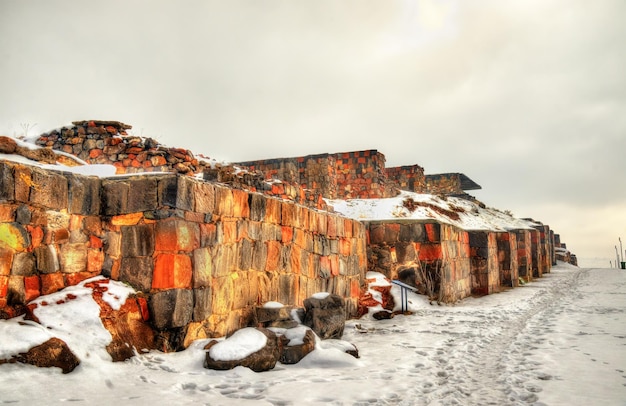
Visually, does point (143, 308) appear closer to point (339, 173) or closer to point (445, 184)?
point (339, 173)

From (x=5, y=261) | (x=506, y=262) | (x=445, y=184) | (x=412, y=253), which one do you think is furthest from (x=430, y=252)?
(x=445, y=184)

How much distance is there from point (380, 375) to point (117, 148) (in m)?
6.70

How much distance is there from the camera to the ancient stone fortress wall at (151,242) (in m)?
4.00

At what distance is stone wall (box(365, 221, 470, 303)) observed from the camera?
1077cm

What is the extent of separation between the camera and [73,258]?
4.45 m

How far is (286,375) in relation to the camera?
442cm

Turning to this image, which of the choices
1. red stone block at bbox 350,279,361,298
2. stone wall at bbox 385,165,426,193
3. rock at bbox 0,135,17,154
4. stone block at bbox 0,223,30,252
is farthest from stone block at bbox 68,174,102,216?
stone wall at bbox 385,165,426,193

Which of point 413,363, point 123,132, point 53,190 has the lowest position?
point 413,363

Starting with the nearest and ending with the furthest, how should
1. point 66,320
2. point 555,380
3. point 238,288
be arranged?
point 66,320
point 555,380
point 238,288

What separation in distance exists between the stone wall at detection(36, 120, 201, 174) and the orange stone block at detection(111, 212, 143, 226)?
3.57 meters

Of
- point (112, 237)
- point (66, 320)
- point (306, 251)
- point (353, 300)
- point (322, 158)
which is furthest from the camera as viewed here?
point (322, 158)

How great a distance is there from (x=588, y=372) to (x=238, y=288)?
396 centimetres

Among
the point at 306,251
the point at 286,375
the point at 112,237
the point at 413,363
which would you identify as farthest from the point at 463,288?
the point at 112,237

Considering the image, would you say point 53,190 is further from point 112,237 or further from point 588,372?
point 588,372
